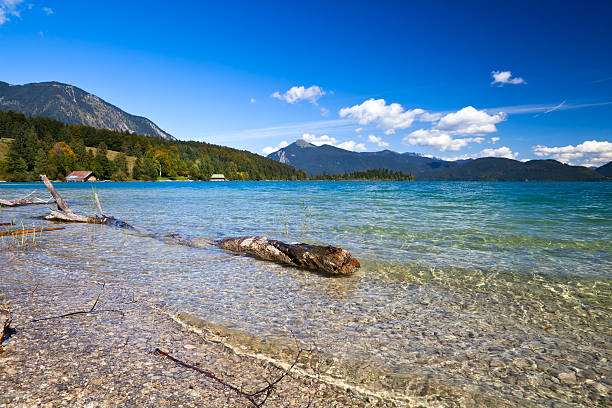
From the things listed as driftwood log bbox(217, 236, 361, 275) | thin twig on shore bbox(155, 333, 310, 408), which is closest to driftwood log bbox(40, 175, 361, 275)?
driftwood log bbox(217, 236, 361, 275)

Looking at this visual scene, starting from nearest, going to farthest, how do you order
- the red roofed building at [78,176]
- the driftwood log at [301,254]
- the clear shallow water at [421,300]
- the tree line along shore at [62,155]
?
the clear shallow water at [421,300] < the driftwood log at [301,254] < the tree line along shore at [62,155] < the red roofed building at [78,176]

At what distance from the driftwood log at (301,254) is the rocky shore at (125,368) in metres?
4.46

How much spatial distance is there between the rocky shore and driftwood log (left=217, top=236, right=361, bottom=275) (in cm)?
446

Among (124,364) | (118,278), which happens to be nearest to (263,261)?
(118,278)

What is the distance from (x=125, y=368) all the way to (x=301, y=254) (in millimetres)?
5942

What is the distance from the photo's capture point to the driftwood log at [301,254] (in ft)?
27.8

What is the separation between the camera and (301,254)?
360 inches

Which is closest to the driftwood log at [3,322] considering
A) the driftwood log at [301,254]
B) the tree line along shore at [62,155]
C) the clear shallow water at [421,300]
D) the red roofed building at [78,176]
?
the clear shallow water at [421,300]

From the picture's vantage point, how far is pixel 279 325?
5141 mm

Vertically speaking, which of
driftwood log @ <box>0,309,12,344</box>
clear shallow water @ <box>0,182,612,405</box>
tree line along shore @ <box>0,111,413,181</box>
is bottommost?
clear shallow water @ <box>0,182,612,405</box>

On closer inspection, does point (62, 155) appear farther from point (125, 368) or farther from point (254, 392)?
point (254, 392)

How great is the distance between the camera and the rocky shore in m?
3.04

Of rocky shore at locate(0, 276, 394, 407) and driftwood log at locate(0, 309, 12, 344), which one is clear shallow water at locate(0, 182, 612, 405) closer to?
rocky shore at locate(0, 276, 394, 407)

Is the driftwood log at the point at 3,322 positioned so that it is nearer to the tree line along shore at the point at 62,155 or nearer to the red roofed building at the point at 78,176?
the tree line along shore at the point at 62,155
